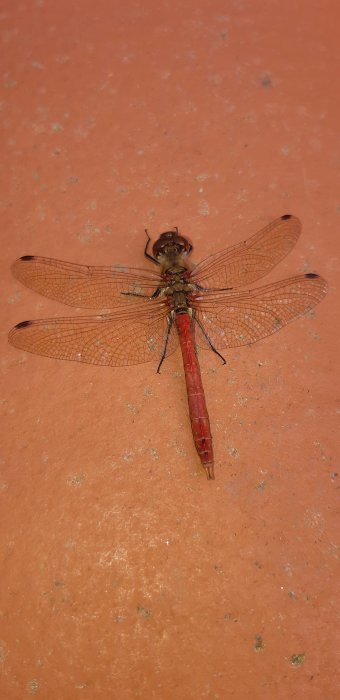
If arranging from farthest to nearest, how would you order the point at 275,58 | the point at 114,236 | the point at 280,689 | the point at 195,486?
the point at 275,58 → the point at 114,236 → the point at 195,486 → the point at 280,689

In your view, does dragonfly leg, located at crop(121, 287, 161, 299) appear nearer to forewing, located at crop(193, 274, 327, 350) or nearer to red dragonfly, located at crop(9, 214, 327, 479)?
red dragonfly, located at crop(9, 214, 327, 479)

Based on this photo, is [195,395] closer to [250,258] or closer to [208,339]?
[208,339]

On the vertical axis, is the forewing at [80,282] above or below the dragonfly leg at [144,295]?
above

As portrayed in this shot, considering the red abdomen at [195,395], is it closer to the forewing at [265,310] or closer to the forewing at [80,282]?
the forewing at [265,310]

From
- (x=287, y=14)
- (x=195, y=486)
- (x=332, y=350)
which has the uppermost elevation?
(x=287, y=14)

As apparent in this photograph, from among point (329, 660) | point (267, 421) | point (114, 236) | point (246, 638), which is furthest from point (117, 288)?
point (329, 660)

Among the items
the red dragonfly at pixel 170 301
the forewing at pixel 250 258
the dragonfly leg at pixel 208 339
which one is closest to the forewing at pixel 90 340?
the red dragonfly at pixel 170 301

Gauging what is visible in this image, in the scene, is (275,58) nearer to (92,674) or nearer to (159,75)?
(159,75)
